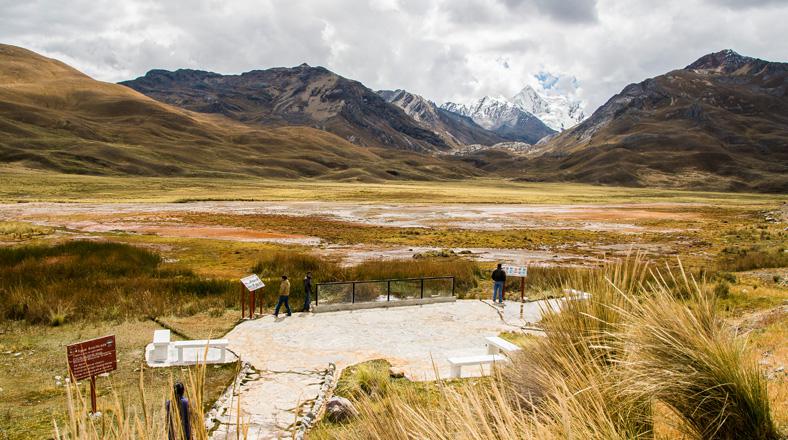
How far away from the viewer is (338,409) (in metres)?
9.66

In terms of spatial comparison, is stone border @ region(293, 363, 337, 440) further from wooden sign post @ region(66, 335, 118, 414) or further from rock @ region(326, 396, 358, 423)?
wooden sign post @ region(66, 335, 118, 414)

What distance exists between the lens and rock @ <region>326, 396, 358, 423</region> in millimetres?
9434

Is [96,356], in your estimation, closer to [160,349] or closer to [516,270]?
[160,349]

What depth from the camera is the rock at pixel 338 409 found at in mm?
9434

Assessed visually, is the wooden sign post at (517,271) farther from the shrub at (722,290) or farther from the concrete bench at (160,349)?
the concrete bench at (160,349)

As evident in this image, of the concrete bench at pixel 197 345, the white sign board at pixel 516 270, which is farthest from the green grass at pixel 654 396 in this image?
the white sign board at pixel 516 270

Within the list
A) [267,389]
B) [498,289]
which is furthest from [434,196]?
[267,389]

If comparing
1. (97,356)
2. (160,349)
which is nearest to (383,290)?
(160,349)

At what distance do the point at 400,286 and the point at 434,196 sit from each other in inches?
4104

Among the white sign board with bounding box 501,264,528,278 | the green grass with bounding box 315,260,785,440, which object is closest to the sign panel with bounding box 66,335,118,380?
the green grass with bounding box 315,260,785,440

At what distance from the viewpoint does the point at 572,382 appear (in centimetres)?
416

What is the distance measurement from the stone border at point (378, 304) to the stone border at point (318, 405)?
6.18 metres

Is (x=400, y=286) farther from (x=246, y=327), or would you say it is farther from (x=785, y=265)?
(x=785, y=265)

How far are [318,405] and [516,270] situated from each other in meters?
11.4
